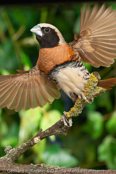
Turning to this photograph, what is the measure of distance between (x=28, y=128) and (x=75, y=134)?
0.38 m

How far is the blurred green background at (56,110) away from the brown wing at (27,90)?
1.46 feet

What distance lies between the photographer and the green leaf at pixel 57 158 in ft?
3.76

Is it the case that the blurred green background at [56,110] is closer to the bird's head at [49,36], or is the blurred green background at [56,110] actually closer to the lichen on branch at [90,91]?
the bird's head at [49,36]

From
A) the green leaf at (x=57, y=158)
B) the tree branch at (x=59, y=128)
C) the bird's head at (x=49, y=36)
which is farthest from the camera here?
the green leaf at (x=57, y=158)

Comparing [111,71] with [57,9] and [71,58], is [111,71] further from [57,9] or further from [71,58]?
[71,58]

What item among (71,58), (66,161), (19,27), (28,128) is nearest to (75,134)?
(66,161)

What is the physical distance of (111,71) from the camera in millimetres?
1295

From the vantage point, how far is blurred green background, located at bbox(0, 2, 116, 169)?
120 cm

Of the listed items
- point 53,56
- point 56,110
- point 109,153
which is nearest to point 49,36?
point 53,56

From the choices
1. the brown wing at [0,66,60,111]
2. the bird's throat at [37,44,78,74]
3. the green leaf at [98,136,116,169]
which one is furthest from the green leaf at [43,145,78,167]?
the bird's throat at [37,44,78,74]

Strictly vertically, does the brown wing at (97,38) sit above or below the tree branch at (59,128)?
above

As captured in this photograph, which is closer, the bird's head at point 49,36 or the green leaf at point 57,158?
the bird's head at point 49,36

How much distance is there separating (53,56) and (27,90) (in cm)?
14

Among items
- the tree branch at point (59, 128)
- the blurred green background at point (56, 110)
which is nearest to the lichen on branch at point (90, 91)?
the tree branch at point (59, 128)
